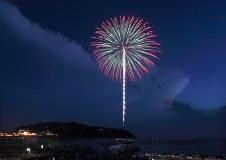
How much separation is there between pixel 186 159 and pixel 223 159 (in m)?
7.57

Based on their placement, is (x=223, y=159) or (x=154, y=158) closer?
(x=223, y=159)

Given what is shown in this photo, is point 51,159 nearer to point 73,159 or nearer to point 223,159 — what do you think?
point 73,159

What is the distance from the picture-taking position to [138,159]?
296 ft

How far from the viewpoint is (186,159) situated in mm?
89250

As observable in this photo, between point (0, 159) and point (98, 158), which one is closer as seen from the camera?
point (0, 159)

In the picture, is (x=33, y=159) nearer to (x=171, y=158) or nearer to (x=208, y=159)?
(x=171, y=158)

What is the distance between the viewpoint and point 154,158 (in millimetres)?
96312

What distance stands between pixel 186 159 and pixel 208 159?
185 inches

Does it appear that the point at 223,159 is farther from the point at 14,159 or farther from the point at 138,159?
the point at 14,159

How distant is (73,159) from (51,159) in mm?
4562

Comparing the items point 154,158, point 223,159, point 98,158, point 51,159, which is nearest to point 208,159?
point 223,159

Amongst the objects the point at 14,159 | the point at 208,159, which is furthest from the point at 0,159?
the point at 208,159

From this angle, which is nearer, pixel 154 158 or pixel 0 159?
pixel 0 159

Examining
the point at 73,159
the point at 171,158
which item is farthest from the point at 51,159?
the point at 171,158
